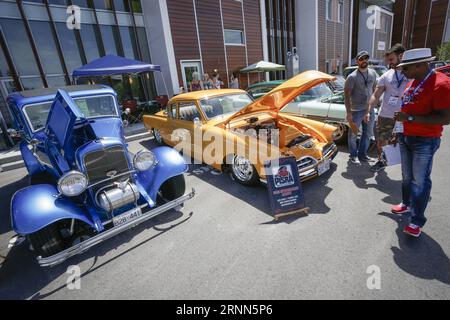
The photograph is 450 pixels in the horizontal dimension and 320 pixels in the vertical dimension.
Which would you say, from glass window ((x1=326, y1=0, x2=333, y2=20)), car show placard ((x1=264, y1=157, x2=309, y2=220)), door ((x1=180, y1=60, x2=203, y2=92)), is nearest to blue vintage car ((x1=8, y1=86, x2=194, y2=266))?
car show placard ((x1=264, y1=157, x2=309, y2=220))

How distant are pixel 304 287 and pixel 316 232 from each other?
0.86 m

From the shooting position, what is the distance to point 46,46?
9.23 metres

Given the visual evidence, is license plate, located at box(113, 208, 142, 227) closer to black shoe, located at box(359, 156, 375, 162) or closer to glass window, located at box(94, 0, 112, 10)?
black shoe, located at box(359, 156, 375, 162)

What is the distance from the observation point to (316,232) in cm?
285

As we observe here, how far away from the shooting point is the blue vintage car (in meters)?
2.52

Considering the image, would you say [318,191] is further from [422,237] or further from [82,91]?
[82,91]

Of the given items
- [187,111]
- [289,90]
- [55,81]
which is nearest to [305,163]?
[289,90]

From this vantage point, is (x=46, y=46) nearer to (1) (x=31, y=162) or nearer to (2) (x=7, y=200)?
(1) (x=31, y=162)

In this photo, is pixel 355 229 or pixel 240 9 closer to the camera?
pixel 355 229

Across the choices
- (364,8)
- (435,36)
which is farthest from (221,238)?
(435,36)

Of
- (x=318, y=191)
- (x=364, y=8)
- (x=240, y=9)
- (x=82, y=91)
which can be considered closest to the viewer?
(x=318, y=191)

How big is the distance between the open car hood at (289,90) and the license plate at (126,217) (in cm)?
252

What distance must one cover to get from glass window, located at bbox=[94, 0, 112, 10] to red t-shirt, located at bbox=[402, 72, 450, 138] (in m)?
12.4

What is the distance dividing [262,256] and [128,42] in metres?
12.3
